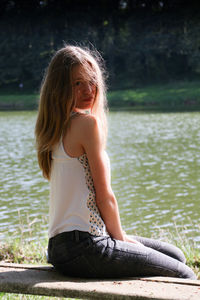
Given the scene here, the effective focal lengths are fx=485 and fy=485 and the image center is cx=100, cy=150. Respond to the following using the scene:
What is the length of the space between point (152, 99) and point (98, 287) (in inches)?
1017

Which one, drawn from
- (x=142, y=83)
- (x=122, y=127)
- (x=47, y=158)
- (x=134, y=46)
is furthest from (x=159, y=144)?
(x=134, y=46)

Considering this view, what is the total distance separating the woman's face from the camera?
7.59 feet

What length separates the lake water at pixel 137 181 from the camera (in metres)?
6.05

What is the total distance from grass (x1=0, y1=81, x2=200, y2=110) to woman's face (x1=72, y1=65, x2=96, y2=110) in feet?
72.1

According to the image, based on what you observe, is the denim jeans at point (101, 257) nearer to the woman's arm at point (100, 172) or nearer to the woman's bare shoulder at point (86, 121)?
the woman's arm at point (100, 172)

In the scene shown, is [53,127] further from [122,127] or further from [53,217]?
[122,127]

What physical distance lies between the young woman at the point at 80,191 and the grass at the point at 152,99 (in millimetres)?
22099

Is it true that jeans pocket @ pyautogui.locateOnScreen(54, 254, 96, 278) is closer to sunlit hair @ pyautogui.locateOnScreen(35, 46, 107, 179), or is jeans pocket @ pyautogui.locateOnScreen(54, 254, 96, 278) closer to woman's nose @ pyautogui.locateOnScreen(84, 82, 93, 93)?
sunlit hair @ pyautogui.locateOnScreen(35, 46, 107, 179)

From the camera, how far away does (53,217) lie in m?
2.25

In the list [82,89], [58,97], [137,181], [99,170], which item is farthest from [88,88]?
[137,181]

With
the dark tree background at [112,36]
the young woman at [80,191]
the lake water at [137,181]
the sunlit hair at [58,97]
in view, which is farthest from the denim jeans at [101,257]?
the dark tree background at [112,36]

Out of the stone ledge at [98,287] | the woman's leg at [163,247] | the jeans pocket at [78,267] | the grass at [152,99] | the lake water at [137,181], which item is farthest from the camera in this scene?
the grass at [152,99]

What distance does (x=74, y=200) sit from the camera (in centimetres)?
220

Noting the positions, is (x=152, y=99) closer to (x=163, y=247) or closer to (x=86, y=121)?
(x=163, y=247)
